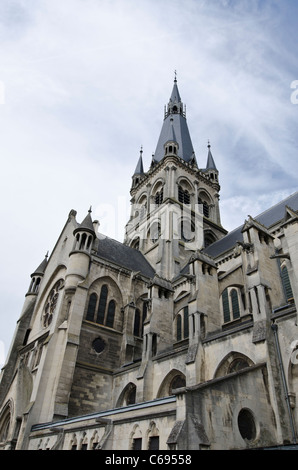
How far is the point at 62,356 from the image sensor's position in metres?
17.1

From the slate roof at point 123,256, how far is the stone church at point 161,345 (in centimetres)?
21

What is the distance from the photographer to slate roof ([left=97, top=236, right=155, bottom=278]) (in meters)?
24.5

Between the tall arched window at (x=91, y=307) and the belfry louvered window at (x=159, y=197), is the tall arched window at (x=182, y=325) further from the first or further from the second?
the belfry louvered window at (x=159, y=197)

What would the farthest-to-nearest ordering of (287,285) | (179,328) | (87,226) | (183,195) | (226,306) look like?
(183,195), (87,226), (179,328), (226,306), (287,285)

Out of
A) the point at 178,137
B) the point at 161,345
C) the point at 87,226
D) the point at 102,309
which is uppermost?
the point at 178,137

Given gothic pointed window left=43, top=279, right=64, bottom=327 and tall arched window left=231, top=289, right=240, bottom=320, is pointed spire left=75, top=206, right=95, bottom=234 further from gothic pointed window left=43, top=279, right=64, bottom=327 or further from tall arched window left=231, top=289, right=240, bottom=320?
tall arched window left=231, top=289, right=240, bottom=320

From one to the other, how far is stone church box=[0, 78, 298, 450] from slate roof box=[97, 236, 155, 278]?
0.21 metres

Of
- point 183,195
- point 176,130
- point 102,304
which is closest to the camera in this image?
point 102,304

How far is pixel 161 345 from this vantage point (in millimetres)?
17266

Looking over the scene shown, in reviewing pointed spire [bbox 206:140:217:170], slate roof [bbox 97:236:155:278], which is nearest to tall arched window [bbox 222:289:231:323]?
slate roof [bbox 97:236:155:278]

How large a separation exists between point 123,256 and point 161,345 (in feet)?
34.3

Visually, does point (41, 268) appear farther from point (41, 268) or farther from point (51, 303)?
point (51, 303)

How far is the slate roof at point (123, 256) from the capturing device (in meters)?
24.5

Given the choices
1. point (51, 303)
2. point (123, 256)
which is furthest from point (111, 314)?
point (123, 256)
